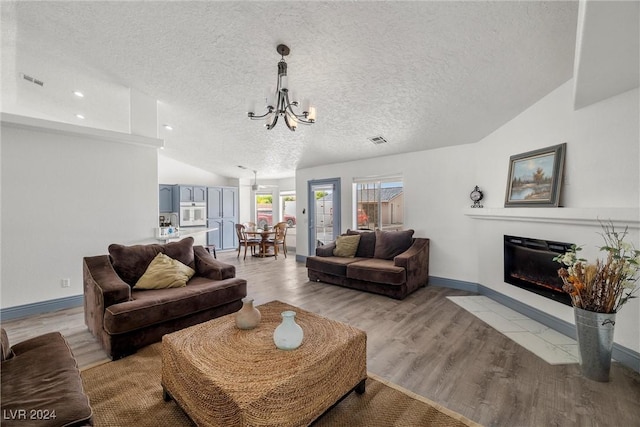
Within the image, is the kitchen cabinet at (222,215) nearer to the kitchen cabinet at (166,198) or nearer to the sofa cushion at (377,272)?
the kitchen cabinet at (166,198)

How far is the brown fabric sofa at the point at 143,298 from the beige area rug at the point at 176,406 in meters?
0.34

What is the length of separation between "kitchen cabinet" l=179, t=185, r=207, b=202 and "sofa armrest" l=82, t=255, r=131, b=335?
4.79 meters

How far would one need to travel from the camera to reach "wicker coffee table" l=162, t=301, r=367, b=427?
4.14 feet

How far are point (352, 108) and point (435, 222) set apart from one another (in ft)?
7.87

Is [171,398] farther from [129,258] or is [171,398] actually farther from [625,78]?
[625,78]

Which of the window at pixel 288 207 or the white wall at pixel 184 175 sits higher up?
the white wall at pixel 184 175

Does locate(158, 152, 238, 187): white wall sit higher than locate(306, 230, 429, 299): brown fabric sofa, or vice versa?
locate(158, 152, 238, 187): white wall

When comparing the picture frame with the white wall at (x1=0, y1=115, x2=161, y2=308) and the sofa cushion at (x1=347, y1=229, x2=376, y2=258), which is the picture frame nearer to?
the sofa cushion at (x1=347, y1=229, x2=376, y2=258)

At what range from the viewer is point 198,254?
3.62m

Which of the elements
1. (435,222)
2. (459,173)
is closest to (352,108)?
(459,173)

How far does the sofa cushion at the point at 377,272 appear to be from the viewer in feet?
12.3

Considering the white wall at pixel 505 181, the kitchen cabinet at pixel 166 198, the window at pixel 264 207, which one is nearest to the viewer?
the white wall at pixel 505 181

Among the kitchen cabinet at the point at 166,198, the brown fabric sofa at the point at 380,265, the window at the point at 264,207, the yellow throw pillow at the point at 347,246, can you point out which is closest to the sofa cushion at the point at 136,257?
the brown fabric sofa at the point at 380,265

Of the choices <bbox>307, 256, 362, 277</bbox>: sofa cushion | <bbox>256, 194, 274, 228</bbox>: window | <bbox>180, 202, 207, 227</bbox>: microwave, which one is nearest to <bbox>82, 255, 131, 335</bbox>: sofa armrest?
<bbox>307, 256, 362, 277</bbox>: sofa cushion
